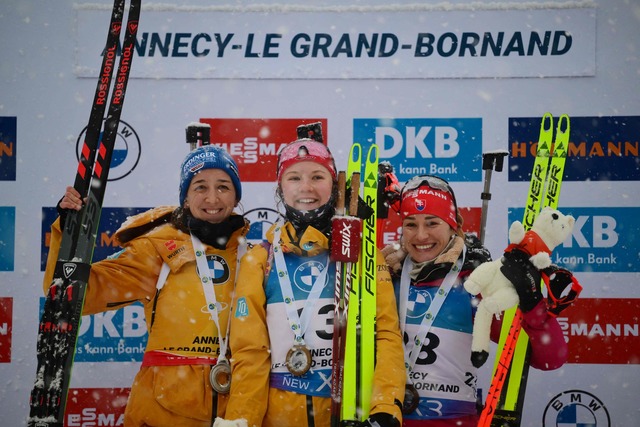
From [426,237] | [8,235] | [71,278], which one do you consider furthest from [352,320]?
[8,235]

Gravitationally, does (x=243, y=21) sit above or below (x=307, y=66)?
above

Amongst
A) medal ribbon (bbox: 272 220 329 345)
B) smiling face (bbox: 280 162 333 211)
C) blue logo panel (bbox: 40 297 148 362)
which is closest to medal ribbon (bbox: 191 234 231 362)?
medal ribbon (bbox: 272 220 329 345)

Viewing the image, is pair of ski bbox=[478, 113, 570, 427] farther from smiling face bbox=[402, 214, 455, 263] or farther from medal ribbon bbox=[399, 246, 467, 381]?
smiling face bbox=[402, 214, 455, 263]

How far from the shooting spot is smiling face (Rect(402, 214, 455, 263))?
338 cm

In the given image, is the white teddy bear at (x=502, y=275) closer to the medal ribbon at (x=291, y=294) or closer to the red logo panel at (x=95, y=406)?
the medal ribbon at (x=291, y=294)

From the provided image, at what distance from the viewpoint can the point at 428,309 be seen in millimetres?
3275

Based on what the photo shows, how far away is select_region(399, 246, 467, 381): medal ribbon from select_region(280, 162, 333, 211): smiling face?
0.62 m

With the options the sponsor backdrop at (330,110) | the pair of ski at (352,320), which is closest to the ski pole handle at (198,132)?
the sponsor backdrop at (330,110)

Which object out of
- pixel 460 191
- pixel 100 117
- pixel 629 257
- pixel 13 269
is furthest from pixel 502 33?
pixel 13 269

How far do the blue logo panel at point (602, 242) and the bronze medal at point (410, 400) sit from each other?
205 cm

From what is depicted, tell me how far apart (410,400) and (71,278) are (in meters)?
1.70

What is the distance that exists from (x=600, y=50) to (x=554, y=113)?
58 centimetres

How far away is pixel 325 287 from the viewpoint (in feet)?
10.5

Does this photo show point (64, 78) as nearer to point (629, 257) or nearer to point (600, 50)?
point (600, 50)
